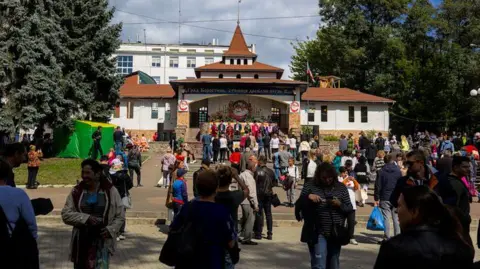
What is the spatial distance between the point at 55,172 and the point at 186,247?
19.8 m

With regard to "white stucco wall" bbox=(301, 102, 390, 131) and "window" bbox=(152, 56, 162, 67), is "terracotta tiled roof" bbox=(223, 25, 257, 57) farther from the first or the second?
"window" bbox=(152, 56, 162, 67)

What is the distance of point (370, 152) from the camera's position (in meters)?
24.0

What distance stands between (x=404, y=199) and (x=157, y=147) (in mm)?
36326

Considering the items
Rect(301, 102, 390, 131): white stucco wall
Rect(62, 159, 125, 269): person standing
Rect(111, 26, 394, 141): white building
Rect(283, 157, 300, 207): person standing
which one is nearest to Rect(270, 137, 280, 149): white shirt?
Rect(283, 157, 300, 207): person standing

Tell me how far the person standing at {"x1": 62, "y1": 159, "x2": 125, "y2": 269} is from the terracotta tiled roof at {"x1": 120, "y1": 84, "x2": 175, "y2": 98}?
1705 inches

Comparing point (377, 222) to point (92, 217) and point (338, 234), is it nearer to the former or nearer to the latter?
point (338, 234)

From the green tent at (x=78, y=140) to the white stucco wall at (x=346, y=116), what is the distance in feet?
78.7

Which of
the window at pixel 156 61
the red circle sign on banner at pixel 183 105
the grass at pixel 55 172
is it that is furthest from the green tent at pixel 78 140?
the window at pixel 156 61

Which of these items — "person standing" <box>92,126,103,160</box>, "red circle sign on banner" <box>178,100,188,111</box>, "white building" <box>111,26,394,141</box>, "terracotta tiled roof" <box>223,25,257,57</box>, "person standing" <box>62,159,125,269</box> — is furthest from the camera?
"terracotta tiled roof" <box>223,25,257,57</box>

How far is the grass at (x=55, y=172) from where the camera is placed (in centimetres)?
2031

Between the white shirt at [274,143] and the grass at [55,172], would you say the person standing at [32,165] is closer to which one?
the grass at [55,172]

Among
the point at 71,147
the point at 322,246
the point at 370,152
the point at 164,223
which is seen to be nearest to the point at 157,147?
the point at 71,147

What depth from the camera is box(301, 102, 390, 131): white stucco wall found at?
158 feet

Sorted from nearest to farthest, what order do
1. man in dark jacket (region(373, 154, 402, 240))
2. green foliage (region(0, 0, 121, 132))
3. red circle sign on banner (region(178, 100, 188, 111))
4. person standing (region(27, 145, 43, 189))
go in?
man in dark jacket (region(373, 154, 402, 240)), person standing (region(27, 145, 43, 189)), green foliage (region(0, 0, 121, 132)), red circle sign on banner (region(178, 100, 188, 111))
